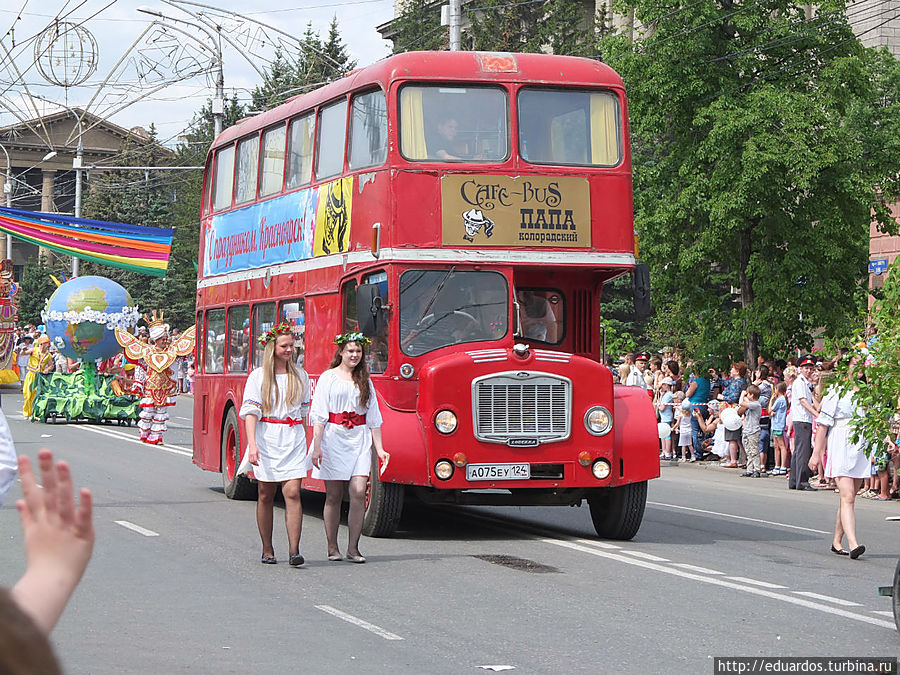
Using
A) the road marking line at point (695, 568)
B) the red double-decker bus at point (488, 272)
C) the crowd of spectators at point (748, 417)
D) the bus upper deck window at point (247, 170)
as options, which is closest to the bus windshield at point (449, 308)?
the red double-decker bus at point (488, 272)

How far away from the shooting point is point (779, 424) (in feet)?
72.9

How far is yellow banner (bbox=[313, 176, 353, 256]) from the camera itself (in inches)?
570

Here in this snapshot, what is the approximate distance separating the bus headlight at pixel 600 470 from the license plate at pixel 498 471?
579 mm

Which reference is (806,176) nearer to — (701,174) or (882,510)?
(701,174)

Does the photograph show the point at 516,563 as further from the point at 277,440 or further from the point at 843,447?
the point at 843,447

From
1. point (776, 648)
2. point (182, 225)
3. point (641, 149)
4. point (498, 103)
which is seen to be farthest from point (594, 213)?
point (182, 225)

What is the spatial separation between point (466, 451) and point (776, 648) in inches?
207

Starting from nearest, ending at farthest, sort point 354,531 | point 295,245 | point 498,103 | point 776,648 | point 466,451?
point 776,648
point 354,531
point 466,451
point 498,103
point 295,245

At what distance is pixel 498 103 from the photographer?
13922mm

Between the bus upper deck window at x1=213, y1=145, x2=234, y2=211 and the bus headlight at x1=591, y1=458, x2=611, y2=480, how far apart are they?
→ 6.95 meters

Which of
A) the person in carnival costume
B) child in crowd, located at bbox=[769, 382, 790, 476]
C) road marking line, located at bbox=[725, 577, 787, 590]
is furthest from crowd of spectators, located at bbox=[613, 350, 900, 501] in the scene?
the person in carnival costume

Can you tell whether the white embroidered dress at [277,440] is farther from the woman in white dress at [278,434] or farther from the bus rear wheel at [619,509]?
the bus rear wheel at [619,509]

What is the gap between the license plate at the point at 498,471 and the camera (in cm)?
1297

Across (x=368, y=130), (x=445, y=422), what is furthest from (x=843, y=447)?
(x=368, y=130)
